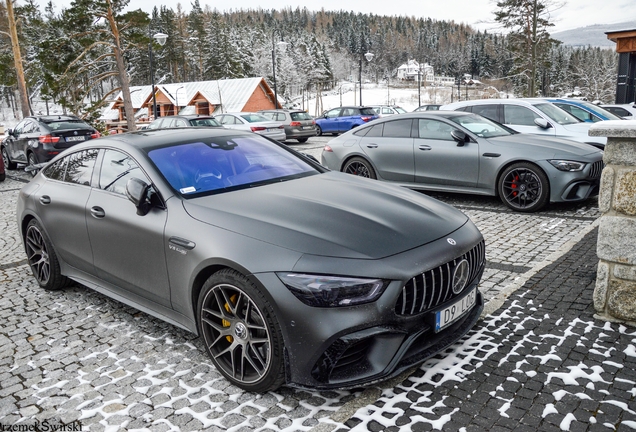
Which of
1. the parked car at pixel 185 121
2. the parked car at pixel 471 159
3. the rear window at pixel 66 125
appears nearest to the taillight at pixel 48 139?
the rear window at pixel 66 125

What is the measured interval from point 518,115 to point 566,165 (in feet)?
9.55

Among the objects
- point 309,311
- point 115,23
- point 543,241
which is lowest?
point 543,241

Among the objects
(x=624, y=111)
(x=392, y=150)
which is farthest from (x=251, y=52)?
(x=392, y=150)

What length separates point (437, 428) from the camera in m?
2.58

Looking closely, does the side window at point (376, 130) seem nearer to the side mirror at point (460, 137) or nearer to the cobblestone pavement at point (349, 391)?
the side mirror at point (460, 137)

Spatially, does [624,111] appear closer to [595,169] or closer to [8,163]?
[595,169]

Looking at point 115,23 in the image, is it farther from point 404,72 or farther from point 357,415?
point 404,72

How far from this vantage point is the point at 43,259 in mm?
4906

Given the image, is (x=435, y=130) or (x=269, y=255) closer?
(x=269, y=255)

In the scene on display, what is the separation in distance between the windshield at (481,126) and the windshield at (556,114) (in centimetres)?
188

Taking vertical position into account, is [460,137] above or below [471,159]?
above

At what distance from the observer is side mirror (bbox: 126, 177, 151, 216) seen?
11.2 feet

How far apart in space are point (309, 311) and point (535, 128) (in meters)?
8.13

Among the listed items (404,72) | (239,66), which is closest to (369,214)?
(239,66)
